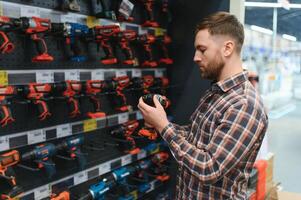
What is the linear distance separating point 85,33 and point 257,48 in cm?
345

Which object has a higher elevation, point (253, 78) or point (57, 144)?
point (253, 78)

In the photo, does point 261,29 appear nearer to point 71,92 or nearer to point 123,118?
point 123,118

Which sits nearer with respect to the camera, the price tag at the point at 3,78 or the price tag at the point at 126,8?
the price tag at the point at 3,78

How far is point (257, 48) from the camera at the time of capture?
4855 mm

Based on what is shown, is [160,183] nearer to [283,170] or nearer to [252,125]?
[252,125]

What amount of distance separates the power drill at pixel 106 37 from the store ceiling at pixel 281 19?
8.66ft

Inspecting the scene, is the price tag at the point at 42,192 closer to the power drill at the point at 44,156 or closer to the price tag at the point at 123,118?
the power drill at the point at 44,156

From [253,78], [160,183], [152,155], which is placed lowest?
[160,183]

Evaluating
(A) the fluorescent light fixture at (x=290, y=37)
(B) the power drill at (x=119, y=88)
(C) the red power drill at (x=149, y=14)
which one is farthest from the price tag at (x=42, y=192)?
(A) the fluorescent light fixture at (x=290, y=37)

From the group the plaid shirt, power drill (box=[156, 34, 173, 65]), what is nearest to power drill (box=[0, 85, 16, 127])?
the plaid shirt

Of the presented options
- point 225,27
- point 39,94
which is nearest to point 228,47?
point 225,27

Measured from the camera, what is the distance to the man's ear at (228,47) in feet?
4.88

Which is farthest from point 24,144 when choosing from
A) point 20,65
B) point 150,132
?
point 150,132

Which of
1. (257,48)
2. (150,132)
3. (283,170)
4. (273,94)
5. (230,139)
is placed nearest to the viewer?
(230,139)
